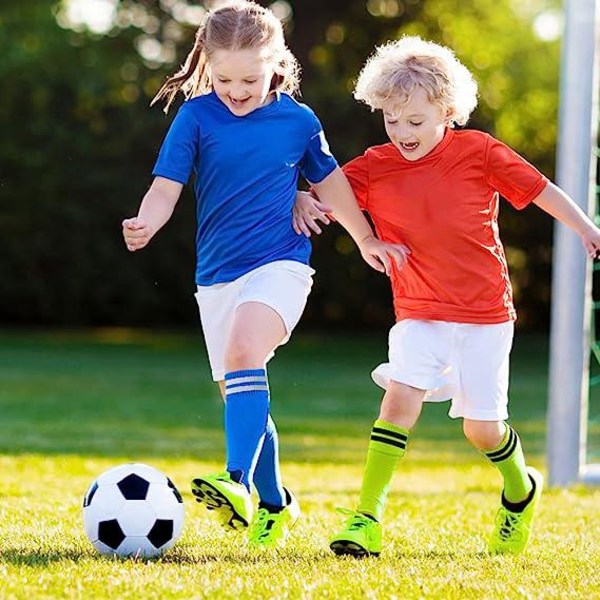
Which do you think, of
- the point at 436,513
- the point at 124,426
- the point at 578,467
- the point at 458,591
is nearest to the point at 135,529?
the point at 458,591

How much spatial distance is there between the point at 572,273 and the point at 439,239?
2546mm

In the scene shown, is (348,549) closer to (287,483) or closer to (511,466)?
(511,466)

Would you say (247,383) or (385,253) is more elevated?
(385,253)

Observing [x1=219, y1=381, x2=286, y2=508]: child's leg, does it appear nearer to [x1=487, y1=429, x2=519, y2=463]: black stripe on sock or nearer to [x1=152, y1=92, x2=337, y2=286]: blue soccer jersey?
[x1=152, y1=92, x2=337, y2=286]: blue soccer jersey

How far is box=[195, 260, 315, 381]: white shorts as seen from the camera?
436cm

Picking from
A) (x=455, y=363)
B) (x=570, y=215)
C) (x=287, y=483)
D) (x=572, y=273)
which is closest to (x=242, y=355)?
(x=455, y=363)

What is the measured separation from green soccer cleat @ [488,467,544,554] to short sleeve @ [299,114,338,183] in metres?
1.28

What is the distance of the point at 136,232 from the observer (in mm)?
4152

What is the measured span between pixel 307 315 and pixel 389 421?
56.8 feet

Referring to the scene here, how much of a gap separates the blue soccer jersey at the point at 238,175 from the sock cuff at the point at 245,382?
338 mm

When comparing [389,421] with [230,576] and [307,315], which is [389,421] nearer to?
[230,576]

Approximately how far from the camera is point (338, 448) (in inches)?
358

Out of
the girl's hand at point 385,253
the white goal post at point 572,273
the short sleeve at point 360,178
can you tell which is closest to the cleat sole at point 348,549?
the girl's hand at point 385,253

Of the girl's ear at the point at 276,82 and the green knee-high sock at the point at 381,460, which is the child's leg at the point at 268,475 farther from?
the girl's ear at the point at 276,82
